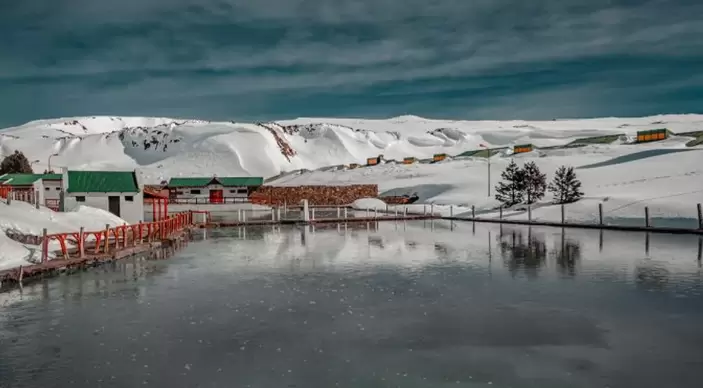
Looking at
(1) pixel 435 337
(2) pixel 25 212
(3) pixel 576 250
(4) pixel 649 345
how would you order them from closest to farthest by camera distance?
1. (4) pixel 649 345
2. (1) pixel 435 337
3. (3) pixel 576 250
4. (2) pixel 25 212

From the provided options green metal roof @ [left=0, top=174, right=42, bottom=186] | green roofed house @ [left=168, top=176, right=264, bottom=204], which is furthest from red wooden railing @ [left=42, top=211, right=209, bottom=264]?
green roofed house @ [left=168, top=176, right=264, bottom=204]

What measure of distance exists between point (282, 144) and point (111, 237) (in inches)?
5775

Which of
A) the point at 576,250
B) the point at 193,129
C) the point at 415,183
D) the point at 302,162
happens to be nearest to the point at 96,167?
the point at 193,129

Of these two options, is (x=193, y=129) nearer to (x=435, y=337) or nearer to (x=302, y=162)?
(x=302, y=162)

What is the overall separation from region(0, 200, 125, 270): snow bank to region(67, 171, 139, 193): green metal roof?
647 centimetres

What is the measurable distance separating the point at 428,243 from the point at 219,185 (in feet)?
202

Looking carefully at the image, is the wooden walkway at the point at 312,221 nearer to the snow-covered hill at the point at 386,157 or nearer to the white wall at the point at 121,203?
the white wall at the point at 121,203

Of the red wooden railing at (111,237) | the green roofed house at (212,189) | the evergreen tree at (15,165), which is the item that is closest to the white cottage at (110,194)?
the red wooden railing at (111,237)

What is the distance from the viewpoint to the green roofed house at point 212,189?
85.4 metres

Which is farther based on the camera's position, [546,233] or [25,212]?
[546,233]

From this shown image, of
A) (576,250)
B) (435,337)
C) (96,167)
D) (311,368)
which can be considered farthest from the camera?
(96,167)

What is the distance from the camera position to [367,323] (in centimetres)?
1235

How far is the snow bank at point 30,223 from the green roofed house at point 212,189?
50473 millimetres

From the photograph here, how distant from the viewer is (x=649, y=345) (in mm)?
10492
